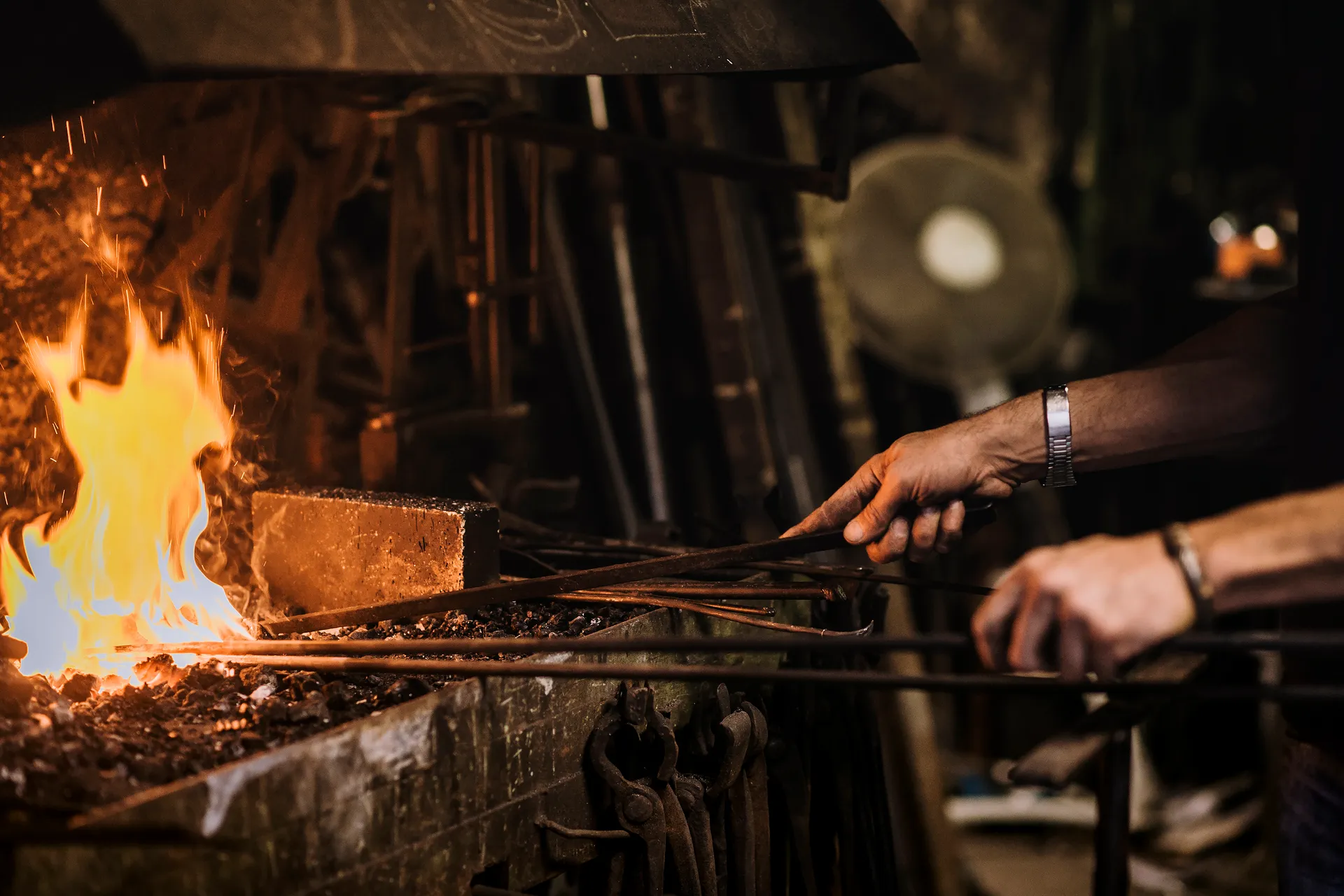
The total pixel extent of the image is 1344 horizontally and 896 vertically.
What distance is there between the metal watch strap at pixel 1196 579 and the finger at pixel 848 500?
0.97 meters

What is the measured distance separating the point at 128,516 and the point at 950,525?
6.39 feet

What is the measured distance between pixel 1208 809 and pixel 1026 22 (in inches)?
174

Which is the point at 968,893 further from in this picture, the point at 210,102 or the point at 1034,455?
the point at 210,102

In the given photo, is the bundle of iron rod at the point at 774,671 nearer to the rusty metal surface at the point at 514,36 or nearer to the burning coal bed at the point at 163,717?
the burning coal bed at the point at 163,717

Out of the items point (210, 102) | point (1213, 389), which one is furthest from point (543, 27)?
point (1213, 389)

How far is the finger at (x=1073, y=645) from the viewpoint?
1572mm

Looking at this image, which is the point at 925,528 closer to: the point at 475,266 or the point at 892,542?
the point at 892,542

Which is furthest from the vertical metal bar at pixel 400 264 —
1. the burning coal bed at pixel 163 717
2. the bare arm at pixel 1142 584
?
the bare arm at pixel 1142 584

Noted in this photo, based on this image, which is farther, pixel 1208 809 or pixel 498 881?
pixel 1208 809

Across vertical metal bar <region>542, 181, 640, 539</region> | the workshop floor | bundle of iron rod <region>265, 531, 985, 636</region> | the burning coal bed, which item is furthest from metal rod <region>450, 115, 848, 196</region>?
the workshop floor

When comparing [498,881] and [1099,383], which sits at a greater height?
[1099,383]

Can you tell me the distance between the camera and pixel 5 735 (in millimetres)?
1879

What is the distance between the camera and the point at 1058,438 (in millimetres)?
2512

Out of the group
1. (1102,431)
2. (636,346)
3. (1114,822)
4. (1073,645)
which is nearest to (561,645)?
(1073,645)
